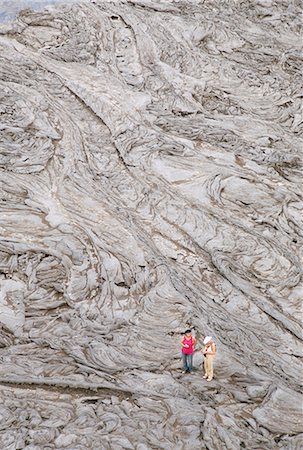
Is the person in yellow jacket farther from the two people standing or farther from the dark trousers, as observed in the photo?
the dark trousers

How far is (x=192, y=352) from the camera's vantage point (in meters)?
6.13

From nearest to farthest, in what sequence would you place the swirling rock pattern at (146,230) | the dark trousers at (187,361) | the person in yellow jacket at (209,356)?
the swirling rock pattern at (146,230)
the person in yellow jacket at (209,356)
the dark trousers at (187,361)

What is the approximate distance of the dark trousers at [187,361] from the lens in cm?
612

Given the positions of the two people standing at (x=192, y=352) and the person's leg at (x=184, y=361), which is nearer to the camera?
the two people standing at (x=192, y=352)

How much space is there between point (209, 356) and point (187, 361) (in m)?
0.28

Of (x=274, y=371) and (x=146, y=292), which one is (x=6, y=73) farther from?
(x=274, y=371)

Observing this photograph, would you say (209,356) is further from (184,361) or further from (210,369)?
(184,361)

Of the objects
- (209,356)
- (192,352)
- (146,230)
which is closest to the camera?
(209,356)

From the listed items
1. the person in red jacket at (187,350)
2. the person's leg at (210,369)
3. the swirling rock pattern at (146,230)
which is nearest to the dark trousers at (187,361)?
the person in red jacket at (187,350)

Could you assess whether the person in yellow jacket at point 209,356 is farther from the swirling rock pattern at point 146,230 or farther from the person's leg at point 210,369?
the swirling rock pattern at point 146,230

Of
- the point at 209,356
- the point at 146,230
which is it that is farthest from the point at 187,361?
the point at 146,230

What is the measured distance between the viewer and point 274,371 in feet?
20.5

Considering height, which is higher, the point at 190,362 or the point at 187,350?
the point at 187,350

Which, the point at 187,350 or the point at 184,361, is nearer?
the point at 187,350
